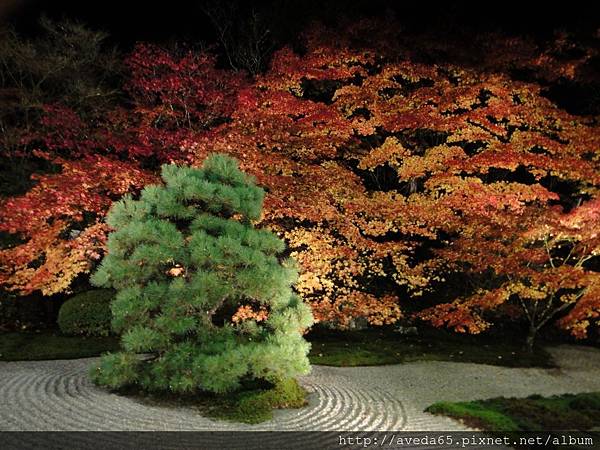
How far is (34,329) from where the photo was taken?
1138cm

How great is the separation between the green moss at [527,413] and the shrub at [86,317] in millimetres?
7532

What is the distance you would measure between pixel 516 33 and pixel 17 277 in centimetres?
1301

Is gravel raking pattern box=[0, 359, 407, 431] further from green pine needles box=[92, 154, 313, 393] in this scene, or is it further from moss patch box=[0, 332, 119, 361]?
moss patch box=[0, 332, 119, 361]

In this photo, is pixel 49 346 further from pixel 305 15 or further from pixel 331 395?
pixel 305 15

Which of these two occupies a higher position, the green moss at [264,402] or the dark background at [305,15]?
the dark background at [305,15]

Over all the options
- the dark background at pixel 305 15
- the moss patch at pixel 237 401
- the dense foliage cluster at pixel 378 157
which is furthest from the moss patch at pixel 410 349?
the dark background at pixel 305 15

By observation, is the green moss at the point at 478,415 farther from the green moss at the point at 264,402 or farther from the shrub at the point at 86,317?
the shrub at the point at 86,317

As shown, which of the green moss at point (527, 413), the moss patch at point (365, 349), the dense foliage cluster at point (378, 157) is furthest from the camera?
the dense foliage cluster at point (378, 157)

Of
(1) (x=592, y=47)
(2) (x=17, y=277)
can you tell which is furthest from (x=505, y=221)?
(2) (x=17, y=277)

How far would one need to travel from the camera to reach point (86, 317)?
1070 centimetres

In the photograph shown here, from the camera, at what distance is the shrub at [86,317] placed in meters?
10.6

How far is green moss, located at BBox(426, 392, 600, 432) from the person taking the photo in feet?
18.6

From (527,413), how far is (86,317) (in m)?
8.85

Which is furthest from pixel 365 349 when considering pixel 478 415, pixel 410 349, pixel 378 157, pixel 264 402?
pixel 264 402
